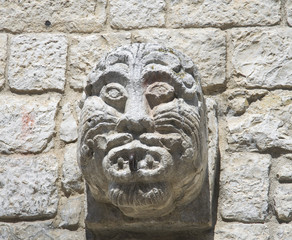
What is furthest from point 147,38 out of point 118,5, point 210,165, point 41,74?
point 210,165

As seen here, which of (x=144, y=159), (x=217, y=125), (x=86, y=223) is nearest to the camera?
(x=144, y=159)

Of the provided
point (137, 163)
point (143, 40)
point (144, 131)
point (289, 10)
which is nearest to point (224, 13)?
point (289, 10)

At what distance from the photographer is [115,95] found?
3006 millimetres

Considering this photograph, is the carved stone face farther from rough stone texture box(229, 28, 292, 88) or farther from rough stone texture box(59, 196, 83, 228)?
rough stone texture box(229, 28, 292, 88)

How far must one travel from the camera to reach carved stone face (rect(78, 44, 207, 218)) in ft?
9.45

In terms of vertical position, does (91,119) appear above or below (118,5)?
below

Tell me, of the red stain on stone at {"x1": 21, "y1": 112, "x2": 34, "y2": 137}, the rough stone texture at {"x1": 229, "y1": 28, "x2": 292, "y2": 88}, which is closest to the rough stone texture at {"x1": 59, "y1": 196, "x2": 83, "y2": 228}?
the red stain on stone at {"x1": 21, "y1": 112, "x2": 34, "y2": 137}

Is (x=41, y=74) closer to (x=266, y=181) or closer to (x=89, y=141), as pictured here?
(x=89, y=141)

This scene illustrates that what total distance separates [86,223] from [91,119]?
0.49 metres

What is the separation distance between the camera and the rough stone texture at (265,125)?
3396 millimetres

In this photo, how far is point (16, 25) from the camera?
3.83m

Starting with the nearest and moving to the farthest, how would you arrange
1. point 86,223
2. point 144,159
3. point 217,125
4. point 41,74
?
1. point 144,159
2. point 86,223
3. point 217,125
4. point 41,74

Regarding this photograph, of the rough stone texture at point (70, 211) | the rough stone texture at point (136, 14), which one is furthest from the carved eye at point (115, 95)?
the rough stone texture at point (136, 14)

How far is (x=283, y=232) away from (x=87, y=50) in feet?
4.22
